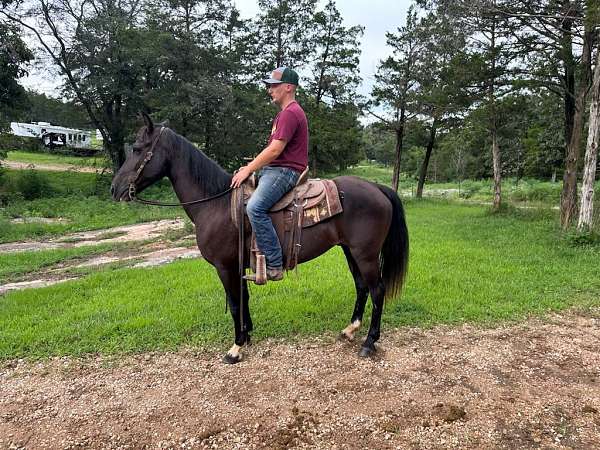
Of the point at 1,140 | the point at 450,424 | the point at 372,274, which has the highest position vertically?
the point at 1,140

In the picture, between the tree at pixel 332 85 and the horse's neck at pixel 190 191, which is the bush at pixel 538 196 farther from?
the horse's neck at pixel 190 191

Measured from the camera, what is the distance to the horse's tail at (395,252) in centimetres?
411

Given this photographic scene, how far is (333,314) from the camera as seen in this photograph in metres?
4.72

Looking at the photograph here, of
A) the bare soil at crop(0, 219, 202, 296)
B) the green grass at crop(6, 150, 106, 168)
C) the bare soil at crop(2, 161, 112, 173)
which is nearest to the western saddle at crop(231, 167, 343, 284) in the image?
the bare soil at crop(0, 219, 202, 296)

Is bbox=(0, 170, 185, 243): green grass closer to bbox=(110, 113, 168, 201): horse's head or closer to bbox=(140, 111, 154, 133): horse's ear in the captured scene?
bbox=(110, 113, 168, 201): horse's head

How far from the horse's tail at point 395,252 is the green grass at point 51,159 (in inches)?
Result: 1035

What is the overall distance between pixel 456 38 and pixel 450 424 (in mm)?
12741

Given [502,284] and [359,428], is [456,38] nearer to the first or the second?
[502,284]

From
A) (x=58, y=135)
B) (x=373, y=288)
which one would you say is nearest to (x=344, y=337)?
(x=373, y=288)

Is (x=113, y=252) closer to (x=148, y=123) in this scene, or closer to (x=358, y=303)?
(x=148, y=123)

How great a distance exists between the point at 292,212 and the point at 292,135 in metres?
0.72

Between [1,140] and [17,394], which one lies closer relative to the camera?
[17,394]

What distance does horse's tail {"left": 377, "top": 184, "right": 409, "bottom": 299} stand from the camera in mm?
4109

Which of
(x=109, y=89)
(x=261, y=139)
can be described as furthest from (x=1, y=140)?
(x=261, y=139)
